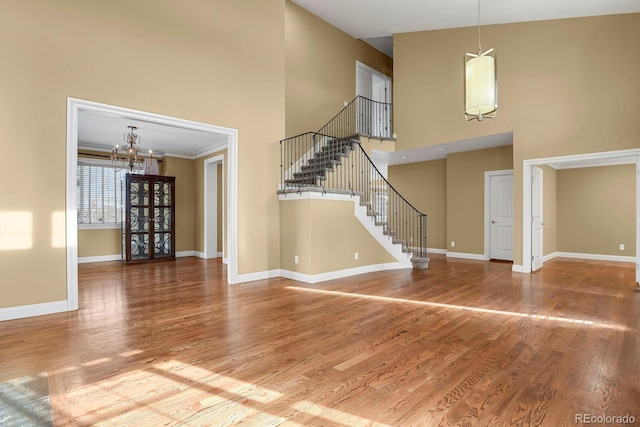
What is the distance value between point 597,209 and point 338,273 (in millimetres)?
7038

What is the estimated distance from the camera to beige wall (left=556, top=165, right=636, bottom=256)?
7.97m

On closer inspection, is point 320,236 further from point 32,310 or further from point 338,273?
point 32,310

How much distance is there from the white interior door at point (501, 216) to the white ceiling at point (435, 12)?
11.2ft

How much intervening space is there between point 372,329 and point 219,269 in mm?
4406

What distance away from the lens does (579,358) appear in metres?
2.66

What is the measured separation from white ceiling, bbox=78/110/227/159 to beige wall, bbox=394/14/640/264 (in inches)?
188

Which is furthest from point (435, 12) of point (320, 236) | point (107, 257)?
point (107, 257)

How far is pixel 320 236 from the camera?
5.65 metres

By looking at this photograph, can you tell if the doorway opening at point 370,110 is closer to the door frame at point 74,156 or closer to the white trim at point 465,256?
the white trim at point 465,256

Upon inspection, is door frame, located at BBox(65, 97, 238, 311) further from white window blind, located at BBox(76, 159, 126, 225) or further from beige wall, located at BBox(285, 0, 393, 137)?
white window blind, located at BBox(76, 159, 126, 225)

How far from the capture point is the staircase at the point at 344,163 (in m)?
6.54

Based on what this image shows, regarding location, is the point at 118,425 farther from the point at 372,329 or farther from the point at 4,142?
the point at 4,142

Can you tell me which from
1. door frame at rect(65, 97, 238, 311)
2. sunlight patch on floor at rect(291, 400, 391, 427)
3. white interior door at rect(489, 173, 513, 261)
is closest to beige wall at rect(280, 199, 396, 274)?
door frame at rect(65, 97, 238, 311)

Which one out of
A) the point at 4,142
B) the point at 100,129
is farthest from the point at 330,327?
the point at 100,129
